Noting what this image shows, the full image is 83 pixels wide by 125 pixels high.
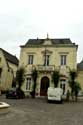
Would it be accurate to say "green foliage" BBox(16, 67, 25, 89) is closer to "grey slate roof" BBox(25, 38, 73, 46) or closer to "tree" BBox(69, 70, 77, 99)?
"grey slate roof" BBox(25, 38, 73, 46)

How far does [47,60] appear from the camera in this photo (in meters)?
39.6

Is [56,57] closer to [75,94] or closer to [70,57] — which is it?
[70,57]

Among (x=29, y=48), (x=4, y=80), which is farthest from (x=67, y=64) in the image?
(x=4, y=80)

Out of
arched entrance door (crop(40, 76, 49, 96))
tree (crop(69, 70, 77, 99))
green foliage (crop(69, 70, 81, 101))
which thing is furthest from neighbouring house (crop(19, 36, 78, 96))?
green foliage (crop(69, 70, 81, 101))

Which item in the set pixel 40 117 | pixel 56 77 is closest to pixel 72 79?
pixel 56 77

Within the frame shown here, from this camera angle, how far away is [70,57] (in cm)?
3884

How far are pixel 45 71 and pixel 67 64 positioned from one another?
3.53 meters

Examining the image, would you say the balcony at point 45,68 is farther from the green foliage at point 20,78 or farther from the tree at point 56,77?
the green foliage at point 20,78

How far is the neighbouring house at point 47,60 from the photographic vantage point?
38562 millimetres

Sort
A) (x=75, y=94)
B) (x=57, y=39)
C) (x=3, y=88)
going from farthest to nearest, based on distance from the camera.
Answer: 1. (x=3, y=88)
2. (x=57, y=39)
3. (x=75, y=94)

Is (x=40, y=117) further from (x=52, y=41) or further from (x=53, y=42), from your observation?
(x=52, y=41)

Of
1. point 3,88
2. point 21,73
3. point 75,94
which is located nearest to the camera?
point 75,94

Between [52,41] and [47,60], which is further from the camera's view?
[52,41]

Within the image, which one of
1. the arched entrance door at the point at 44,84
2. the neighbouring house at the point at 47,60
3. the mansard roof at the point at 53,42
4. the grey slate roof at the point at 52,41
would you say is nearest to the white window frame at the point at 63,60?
the neighbouring house at the point at 47,60
